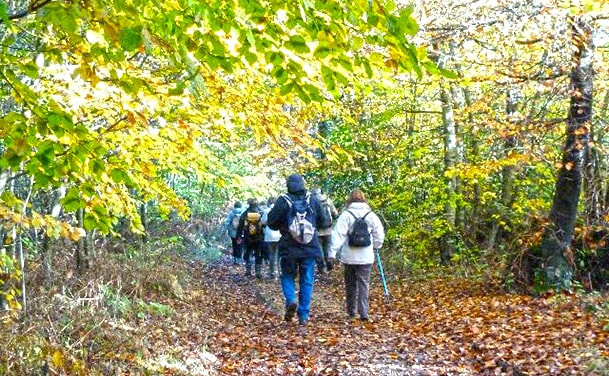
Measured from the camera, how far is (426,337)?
874cm

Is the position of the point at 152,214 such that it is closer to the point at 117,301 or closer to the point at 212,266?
the point at 212,266

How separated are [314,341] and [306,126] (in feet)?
13.0

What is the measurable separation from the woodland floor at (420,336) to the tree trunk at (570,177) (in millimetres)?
787

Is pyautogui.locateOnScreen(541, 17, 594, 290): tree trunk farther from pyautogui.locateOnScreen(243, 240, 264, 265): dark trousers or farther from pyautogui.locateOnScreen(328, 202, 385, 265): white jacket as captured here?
pyautogui.locateOnScreen(243, 240, 264, 265): dark trousers

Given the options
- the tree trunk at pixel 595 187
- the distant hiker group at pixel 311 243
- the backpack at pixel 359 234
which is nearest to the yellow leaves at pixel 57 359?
the distant hiker group at pixel 311 243

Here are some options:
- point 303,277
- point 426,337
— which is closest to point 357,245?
point 303,277

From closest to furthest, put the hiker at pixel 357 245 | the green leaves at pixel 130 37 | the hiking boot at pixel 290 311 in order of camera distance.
A: the green leaves at pixel 130 37, the hiking boot at pixel 290 311, the hiker at pixel 357 245

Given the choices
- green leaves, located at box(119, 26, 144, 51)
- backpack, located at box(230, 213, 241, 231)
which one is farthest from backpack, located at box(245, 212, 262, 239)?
green leaves, located at box(119, 26, 144, 51)

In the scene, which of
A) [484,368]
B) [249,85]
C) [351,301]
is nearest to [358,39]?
[249,85]

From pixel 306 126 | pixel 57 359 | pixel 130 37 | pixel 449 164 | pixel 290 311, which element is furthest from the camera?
pixel 449 164

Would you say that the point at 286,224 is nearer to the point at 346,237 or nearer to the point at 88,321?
the point at 346,237

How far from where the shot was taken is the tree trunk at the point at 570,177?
31.7 feet

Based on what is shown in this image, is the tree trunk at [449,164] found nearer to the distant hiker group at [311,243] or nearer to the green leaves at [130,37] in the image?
the distant hiker group at [311,243]

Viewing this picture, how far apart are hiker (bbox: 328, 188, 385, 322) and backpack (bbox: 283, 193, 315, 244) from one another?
0.54 m
